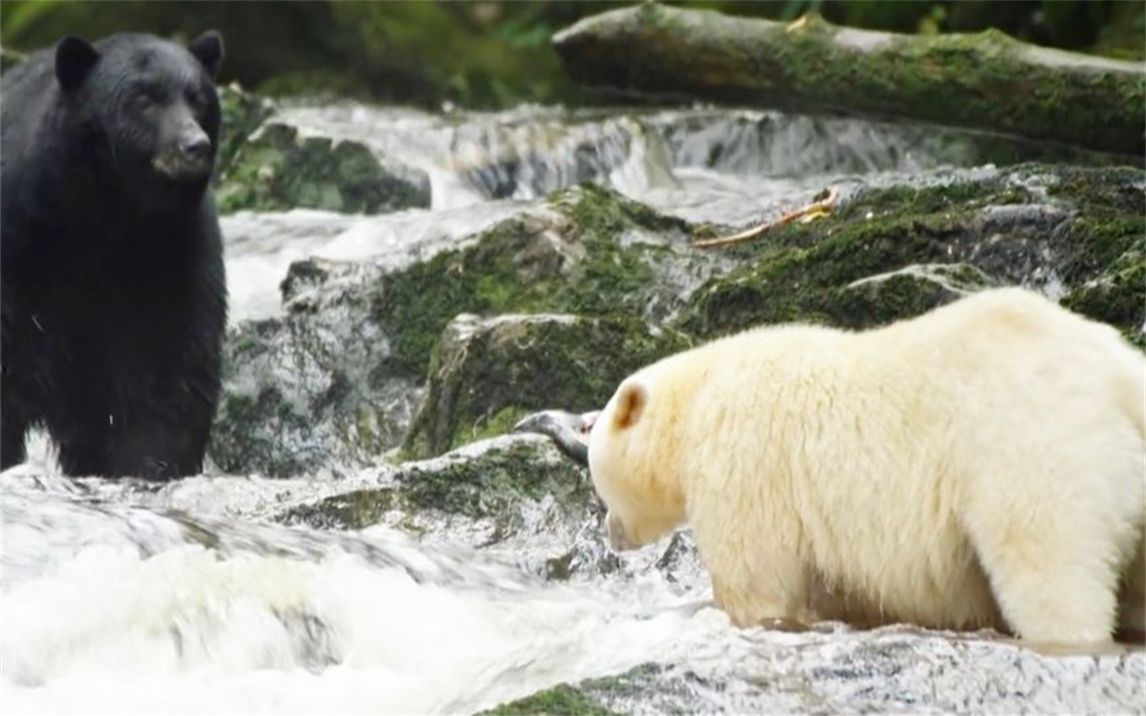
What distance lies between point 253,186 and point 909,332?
329 inches

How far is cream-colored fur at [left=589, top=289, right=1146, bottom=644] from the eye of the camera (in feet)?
14.5

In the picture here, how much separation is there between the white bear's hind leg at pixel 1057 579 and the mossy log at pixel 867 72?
6.47 meters

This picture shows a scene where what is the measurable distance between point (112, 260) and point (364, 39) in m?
9.41

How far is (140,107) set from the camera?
28.1 feet

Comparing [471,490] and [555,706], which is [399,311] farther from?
[555,706]

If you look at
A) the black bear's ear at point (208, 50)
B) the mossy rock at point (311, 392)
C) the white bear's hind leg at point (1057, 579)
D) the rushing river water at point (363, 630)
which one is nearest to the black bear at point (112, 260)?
the black bear's ear at point (208, 50)

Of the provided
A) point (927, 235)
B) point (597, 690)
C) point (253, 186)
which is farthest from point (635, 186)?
point (597, 690)

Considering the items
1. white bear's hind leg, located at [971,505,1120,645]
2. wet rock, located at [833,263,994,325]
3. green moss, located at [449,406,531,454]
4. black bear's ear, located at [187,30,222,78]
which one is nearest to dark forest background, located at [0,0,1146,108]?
black bear's ear, located at [187,30,222,78]

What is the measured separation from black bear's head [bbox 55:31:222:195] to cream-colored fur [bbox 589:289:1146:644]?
351 cm

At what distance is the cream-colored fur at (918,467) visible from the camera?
441 centimetres

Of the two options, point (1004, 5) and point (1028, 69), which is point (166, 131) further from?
point (1004, 5)

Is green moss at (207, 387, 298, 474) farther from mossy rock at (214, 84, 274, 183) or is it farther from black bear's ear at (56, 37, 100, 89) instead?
mossy rock at (214, 84, 274, 183)

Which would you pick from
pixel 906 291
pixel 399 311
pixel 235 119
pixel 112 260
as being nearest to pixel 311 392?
pixel 399 311

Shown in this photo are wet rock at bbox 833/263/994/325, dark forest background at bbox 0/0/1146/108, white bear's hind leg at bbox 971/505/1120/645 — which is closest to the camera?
white bear's hind leg at bbox 971/505/1120/645
